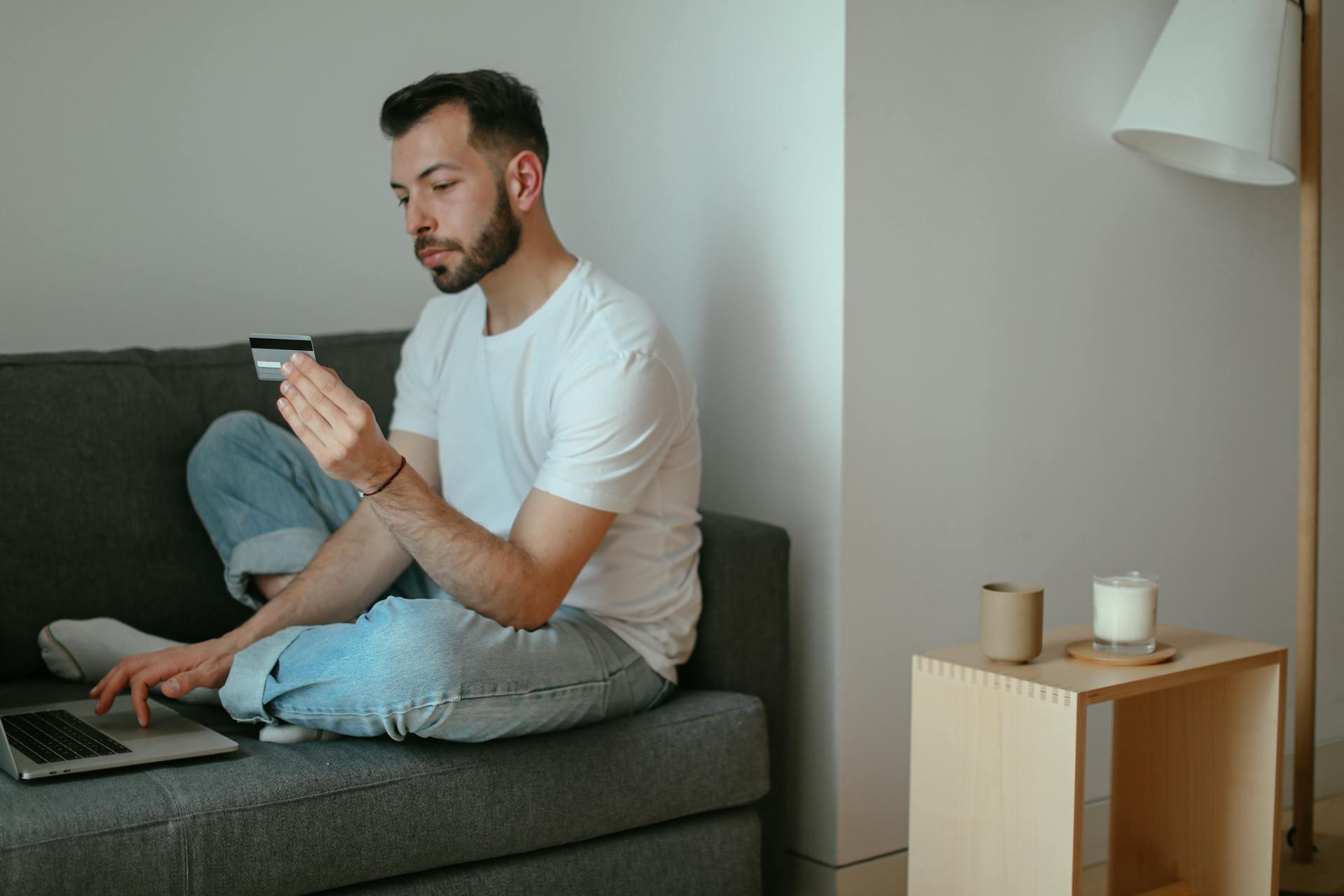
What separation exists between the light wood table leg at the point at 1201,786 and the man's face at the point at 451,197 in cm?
105

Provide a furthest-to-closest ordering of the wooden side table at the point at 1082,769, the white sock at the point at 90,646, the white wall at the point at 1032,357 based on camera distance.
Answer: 1. the white wall at the point at 1032,357
2. the white sock at the point at 90,646
3. the wooden side table at the point at 1082,769

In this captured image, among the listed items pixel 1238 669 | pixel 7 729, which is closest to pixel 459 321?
pixel 7 729

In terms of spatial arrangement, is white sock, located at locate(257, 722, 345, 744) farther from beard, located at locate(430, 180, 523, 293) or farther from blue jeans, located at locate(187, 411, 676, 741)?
beard, located at locate(430, 180, 523, 293)

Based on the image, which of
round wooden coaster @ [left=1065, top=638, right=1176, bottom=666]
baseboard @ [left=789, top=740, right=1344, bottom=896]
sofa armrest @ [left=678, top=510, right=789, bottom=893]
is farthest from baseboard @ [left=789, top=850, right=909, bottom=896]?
round wooden coaster @ [left=1065, top=638, right=1176, bottom=666]

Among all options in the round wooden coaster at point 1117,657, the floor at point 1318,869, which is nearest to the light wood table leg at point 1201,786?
the round wooden coaster at point 1117,657

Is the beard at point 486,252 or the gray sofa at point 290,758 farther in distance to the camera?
the beard at point 486,252

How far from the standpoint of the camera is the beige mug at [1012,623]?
1.50 meters

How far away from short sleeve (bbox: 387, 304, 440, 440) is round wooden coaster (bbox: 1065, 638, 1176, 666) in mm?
961

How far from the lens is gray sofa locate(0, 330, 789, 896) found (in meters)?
1.27

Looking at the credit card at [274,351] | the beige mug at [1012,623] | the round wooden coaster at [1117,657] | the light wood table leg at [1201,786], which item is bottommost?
the light wood table leg at [1201,786]

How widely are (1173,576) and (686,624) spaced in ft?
3.35

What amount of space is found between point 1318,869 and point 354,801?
155 cm

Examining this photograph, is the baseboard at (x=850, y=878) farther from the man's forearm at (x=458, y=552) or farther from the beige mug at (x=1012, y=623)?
the man's forearm at (x=458, y=552)

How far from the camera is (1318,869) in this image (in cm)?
207
